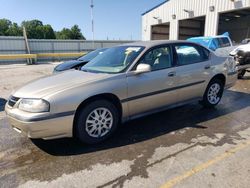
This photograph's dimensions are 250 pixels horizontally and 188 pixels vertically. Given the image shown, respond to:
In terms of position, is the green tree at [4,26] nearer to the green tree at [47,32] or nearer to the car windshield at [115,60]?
the green tree at [47,32]

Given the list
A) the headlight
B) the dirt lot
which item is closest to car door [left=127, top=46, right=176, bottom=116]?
the dirt lot

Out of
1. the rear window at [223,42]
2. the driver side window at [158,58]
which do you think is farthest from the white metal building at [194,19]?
the driver side window at [158,58]

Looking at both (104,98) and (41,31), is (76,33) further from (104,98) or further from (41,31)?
(104,98)

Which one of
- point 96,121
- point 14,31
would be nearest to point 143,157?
point 96,121

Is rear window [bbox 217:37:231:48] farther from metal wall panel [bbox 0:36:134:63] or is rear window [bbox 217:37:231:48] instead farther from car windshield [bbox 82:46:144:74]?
metal wall panel [bbox 0:36:134:63]

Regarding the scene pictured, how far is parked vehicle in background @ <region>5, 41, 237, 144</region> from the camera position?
3241 millimetres

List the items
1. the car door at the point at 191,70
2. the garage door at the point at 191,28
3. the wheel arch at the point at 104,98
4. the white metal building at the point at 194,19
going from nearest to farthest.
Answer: the wheel arch at the point at 104,98 → the car door at the point at 191,70 → the white metal building at the point at 194,19 → the garage door at the point at 191,28

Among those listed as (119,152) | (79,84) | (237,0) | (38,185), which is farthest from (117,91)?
(237,0)

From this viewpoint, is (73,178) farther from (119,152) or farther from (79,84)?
(79,84)

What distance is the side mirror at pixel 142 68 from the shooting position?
3.83 metres

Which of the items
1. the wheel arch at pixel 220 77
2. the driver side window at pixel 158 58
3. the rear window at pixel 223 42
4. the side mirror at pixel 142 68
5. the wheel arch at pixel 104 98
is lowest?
the wheel arch at pixel 104 98

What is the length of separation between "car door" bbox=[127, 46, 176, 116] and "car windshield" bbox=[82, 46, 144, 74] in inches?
7.6

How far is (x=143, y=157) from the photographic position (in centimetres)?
327

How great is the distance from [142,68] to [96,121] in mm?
1141
